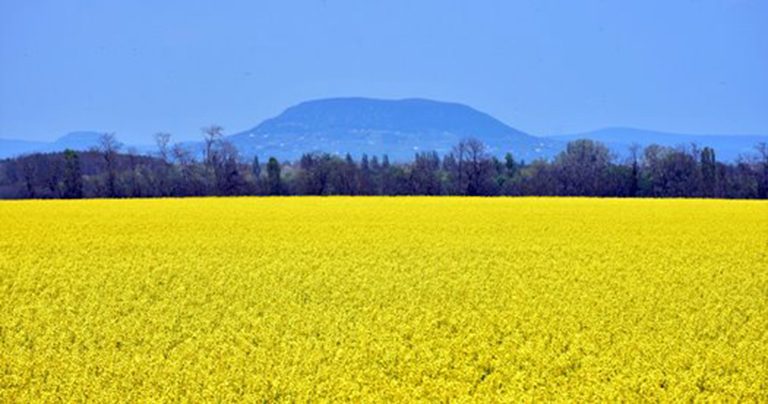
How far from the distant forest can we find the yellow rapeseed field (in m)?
46.1

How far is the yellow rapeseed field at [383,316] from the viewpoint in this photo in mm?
9078

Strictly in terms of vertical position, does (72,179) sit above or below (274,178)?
above

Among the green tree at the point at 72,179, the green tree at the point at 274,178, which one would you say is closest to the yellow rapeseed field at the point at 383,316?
the green tree at the point at 274,178

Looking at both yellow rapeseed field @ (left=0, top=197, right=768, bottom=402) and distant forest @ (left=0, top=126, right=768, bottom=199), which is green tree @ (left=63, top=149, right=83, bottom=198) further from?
yellow rapeseed field @ (left=0, top=197, right=768, bottom=402)

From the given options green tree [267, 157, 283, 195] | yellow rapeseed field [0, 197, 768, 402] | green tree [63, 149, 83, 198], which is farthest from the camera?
green tree [267, 157, 283, 195]

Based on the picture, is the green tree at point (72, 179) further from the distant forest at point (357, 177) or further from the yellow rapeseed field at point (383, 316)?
the yellow rapeseed field at point (383, 316)

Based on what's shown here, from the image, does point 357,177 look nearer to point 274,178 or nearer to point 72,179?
point 274,178

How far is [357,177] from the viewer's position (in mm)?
75938

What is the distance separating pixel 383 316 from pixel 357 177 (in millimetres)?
64141

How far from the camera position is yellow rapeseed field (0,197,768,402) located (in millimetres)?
9078

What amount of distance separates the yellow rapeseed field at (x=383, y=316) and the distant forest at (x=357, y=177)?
46123mm

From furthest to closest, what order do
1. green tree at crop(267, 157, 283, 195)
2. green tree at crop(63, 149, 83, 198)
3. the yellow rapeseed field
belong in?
green tree at crop(267, 157, 283, 195) < green tree at crop(63, 149, 83, 198) < the yellow rapeseed field

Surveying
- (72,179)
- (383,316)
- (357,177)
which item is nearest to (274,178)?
(357,177)

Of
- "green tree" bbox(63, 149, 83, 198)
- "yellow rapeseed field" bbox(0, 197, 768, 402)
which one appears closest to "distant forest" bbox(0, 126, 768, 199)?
"green tree" bbox(63, 149, 83, 198)
